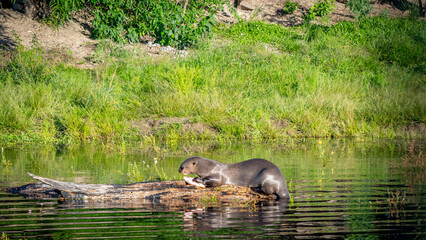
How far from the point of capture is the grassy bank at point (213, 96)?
51.0 ft

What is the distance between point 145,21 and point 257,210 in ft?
54.5

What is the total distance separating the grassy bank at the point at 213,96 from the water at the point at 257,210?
4.55 metres

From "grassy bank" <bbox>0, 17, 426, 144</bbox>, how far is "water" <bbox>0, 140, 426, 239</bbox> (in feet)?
14.9

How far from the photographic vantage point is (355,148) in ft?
44.0

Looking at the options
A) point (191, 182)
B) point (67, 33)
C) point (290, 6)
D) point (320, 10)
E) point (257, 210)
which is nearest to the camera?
point (257, 210)

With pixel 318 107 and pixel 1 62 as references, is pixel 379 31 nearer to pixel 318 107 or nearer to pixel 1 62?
pixel 318 107

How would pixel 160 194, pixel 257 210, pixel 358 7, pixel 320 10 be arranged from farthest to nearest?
pixel 320 10, pixel 358 7, pixel 160 194, pixel 257 210

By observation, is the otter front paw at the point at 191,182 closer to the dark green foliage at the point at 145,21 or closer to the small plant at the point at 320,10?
the dark green foliage at the point at 145,21

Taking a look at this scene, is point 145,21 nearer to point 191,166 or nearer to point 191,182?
point 191,166

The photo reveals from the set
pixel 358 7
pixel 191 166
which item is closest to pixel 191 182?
pixel 191 166

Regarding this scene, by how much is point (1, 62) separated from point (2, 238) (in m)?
15.2

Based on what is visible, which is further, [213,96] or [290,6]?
[290,6]

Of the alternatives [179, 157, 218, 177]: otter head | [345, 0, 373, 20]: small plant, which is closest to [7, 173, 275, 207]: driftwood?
[179, 157, 218, 177]: otter head

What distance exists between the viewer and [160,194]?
7.55 metres
